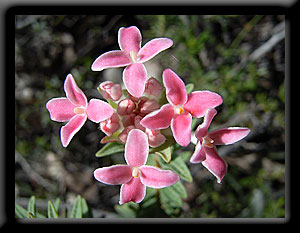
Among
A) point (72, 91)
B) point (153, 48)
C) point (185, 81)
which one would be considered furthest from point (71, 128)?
point (185, 81)

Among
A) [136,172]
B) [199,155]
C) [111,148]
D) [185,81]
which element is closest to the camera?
[199,155]

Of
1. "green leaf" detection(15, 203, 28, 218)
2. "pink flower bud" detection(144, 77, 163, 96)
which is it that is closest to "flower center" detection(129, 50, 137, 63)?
"pink flower bud" detection(144, 77, 163, 96)

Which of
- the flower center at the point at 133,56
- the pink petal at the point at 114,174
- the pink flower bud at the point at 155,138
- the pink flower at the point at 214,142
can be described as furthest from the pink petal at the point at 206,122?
the flower center at the point at 133,56

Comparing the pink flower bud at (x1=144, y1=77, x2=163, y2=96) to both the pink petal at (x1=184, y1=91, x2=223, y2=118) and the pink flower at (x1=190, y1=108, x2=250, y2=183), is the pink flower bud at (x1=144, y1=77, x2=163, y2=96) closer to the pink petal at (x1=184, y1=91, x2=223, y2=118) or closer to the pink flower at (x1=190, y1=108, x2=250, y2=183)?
the pink petal at (x1=184, y1=91, x2=223, y2=118)

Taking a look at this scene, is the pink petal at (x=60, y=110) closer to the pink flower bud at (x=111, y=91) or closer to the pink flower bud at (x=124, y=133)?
the pink flower bud at (x=111, y=91)

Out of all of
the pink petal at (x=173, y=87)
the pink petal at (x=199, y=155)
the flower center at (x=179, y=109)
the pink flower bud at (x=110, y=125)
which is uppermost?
the pink petal at (x=173, y=87)

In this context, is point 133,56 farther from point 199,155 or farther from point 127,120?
point 199,155
